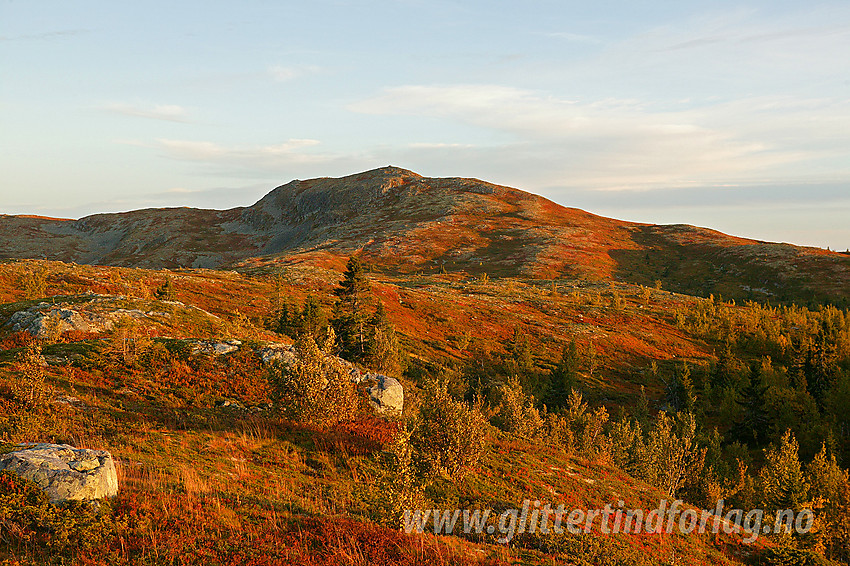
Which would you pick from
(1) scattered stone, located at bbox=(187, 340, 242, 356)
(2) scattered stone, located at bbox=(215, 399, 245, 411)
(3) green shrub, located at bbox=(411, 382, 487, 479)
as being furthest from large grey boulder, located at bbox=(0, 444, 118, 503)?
(1) scattered stone, located at bbox=(187, 340, 242, 356)

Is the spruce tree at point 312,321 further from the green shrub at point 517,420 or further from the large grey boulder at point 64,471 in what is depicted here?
the large grey boulder at point 64,471

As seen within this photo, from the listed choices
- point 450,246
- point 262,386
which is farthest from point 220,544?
point 450,246

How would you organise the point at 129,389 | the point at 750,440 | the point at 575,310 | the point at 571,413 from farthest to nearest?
the point at 575,310 → the point at 750,440 → the point at 571,413 → the point at 129,389

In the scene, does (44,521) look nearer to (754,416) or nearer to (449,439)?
(449,439)

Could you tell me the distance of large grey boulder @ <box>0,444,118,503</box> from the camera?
10.4m

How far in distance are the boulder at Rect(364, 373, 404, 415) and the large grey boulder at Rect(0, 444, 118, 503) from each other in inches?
523

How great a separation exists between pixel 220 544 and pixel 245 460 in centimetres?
635

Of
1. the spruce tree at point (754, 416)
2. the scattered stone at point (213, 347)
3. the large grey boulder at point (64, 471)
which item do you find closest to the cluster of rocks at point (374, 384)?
the scattered stone at point (213, 347)

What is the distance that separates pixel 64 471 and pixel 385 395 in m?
15.0

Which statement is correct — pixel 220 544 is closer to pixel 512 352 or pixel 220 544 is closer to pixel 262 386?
pixel 262 386

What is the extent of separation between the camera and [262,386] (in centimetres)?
2314

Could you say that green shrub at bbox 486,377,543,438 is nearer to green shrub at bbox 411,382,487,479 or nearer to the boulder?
the boulder

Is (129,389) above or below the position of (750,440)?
above

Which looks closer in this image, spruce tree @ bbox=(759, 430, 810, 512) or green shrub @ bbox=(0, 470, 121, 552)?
green shrub @ bbox=(0, 470, 121, 552)
